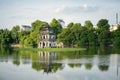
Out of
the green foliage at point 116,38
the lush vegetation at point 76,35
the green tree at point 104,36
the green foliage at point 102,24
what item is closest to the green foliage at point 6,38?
the lush vegetation at point 76,35

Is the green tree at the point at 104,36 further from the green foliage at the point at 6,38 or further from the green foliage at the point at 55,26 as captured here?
the green foliage at the point at 6,38

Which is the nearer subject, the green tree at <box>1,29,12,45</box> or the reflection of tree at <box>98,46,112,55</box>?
the reflection of tree at <box>98,46,112,55</box>

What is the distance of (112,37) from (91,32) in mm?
4907

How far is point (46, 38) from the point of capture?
166 ft

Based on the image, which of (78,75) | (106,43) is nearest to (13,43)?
(106,43)

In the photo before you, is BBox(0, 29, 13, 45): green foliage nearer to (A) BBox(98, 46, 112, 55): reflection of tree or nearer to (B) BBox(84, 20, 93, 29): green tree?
(B) BBox(84, 20, 93, 29): green tree

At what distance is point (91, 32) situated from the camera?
186 feet

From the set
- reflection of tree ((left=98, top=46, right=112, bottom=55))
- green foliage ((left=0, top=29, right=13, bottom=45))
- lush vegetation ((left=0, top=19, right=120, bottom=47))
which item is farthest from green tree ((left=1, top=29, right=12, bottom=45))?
reflection of tree ((left=98, top=46, right=112, bottom=55))

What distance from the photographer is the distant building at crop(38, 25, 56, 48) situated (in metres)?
50.2

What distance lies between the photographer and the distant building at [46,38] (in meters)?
50.2

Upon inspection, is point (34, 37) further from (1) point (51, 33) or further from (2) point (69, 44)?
(2) point (69, 44)

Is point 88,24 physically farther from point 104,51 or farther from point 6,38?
point 104,51

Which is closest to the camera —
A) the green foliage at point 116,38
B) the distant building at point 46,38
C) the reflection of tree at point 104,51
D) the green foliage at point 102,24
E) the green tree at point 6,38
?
the reflection of tree at point 104,51

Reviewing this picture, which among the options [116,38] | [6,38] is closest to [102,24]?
[116,38]
